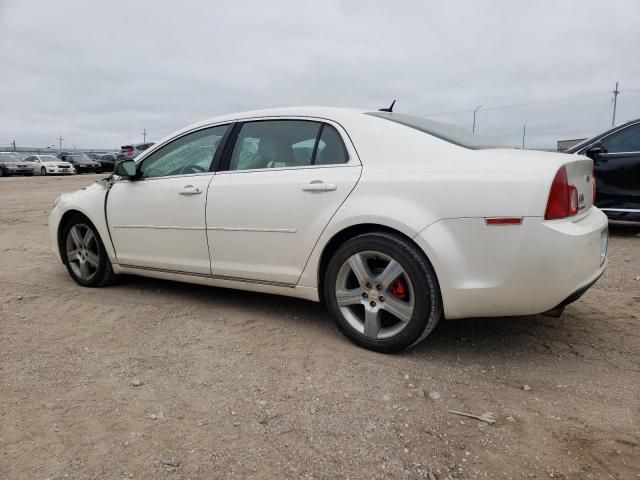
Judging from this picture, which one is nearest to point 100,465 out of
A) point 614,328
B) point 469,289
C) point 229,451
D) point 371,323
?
point 229,451

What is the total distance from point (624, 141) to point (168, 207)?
20.0 ft

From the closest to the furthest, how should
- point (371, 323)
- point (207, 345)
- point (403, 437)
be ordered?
point (403, 437)
point (371, 323)
point (207, 345)

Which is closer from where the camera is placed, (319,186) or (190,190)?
(319,186)

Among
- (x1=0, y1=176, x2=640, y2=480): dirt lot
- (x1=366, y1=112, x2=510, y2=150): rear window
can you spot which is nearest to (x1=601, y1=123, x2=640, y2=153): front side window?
(x1=0, y1=176, x2=640, y2=480): dirt lot

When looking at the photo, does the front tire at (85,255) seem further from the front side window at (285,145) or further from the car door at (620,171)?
the car door at (620,171)

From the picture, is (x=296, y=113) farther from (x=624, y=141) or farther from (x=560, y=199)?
(x=624, y=141)

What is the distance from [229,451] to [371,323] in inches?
46.7

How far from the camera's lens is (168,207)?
3898mm

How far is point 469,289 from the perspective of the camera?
271 cm

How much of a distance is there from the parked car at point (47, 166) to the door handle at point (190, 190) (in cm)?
2992

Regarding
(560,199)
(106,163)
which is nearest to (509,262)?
(560,199)

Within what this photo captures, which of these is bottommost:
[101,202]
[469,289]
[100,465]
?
[100,465]

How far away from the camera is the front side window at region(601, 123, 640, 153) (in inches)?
267

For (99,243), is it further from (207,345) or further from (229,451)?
(229,451)
